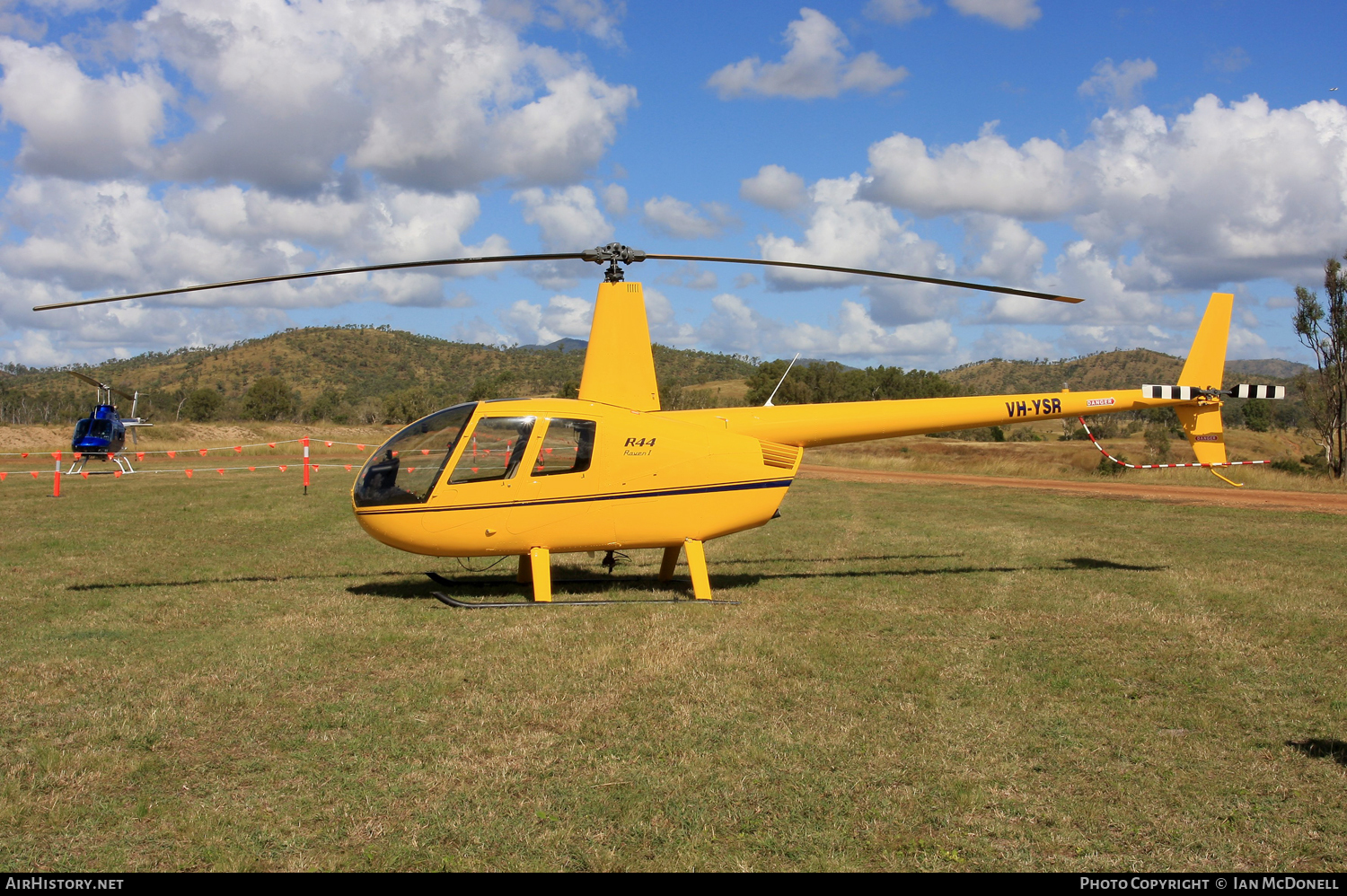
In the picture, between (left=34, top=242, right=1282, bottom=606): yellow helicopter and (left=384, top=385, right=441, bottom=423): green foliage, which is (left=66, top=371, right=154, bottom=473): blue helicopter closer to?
(left=34, top=242, right=1282, bottom=606): yellow helicopter

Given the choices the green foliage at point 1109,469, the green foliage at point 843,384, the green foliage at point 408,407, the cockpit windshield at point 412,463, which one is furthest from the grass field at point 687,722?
the green foliage at point 408,407

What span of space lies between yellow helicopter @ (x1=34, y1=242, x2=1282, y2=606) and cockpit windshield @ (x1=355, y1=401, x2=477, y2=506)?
0.5 inches

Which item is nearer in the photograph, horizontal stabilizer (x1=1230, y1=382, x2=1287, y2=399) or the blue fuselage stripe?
the blue fuselage stripe

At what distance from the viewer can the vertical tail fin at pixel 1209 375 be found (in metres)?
11.0

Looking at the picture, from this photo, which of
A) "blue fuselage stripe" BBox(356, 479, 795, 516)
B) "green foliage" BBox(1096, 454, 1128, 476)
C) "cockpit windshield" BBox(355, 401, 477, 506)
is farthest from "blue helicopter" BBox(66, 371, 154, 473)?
"green foliage" BBox(1096, 454, 1128, 476)

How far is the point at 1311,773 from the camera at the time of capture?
5.07 metres

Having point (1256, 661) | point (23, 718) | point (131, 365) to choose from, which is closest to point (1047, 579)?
point (1256, 661)

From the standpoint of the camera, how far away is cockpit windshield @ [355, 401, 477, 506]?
30.5 ft

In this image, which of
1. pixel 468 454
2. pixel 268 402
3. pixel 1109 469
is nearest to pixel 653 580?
pixel 468 454

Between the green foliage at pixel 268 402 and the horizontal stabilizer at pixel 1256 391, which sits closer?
the horizontal stabilizer at pixel 1256 391

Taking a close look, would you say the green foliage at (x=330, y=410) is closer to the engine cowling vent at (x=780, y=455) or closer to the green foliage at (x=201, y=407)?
the green foliage at (x=201, y=407)

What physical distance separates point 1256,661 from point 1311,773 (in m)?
2.56

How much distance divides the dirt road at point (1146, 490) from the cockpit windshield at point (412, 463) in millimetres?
18446

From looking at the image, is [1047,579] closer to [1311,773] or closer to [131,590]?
[1311,773]
